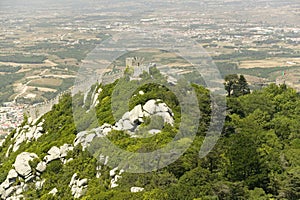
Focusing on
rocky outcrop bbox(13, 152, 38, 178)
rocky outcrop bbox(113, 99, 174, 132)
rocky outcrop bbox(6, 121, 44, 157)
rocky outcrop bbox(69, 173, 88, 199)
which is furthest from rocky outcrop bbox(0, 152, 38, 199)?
Result: rocky outcrop bbox(6, 121, 44, 157)

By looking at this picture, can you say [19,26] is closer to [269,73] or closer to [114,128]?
[269,73]

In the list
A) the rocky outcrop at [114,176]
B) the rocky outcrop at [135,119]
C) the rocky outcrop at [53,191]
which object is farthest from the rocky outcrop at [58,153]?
the rocky outcrop at [114,176]

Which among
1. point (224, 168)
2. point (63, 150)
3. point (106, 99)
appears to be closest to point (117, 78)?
point (106, 99)

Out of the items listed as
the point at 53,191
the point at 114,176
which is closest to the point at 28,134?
the point at 53,191

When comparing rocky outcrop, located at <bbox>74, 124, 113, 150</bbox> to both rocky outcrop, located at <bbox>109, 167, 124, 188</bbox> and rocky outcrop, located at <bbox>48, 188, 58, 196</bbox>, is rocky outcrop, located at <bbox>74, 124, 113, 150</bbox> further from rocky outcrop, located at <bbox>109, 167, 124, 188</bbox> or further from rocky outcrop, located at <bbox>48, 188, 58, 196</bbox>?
rocky outcrop, located at <bbox>109, 167, 124, 188</bbox>

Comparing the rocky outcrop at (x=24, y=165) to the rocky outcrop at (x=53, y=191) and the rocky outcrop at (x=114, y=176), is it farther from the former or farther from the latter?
the rocky outcrop at (x=114, y=176)

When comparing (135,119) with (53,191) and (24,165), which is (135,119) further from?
(24,165)
